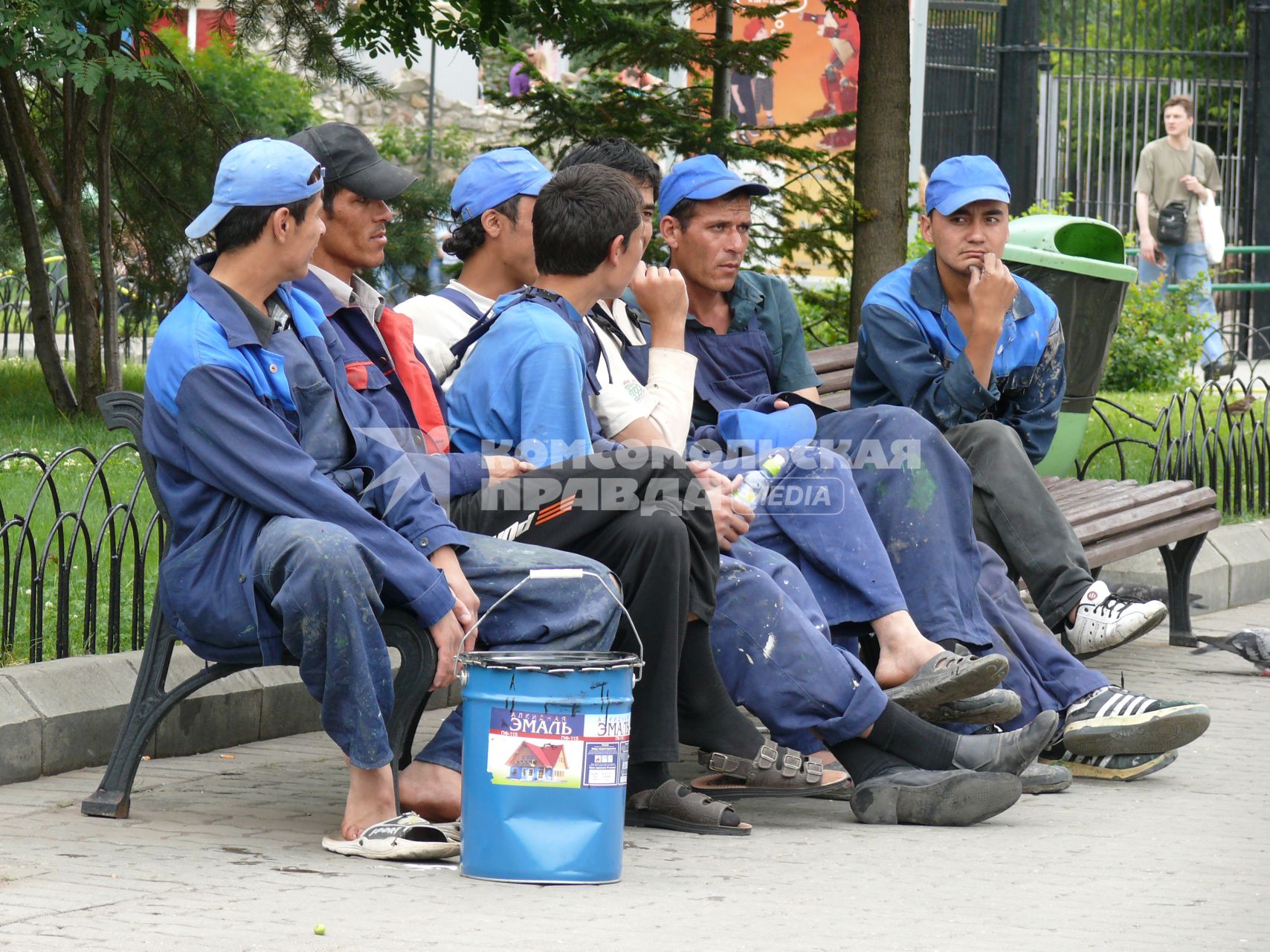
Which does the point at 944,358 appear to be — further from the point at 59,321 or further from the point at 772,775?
the point at 59,321

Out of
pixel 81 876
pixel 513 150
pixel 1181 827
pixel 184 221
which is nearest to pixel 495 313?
pixel 513 150

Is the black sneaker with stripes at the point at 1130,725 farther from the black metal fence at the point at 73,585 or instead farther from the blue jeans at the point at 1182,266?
the blue jeans at the point at 1182,266

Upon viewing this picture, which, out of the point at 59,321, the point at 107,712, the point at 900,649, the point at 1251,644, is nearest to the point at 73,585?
the point at 107,712

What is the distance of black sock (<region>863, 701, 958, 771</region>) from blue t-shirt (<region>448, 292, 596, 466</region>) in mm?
1014

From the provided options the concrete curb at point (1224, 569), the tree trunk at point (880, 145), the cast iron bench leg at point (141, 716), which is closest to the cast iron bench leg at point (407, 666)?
the cast iron bench leg at point (141, 716)

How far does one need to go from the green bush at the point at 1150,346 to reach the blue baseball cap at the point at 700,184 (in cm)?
760

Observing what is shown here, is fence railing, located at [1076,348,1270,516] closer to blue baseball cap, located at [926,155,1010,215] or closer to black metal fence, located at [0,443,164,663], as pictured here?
blue baseball cap, located at [926,155,1010,215]

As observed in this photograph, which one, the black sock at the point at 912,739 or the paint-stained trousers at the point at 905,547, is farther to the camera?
the paint-stained trousers at the point at 905,547

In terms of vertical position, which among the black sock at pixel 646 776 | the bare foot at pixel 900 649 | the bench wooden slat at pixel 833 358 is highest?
the bench wooden slat at pixel 833 358

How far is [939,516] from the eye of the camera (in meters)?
5.04

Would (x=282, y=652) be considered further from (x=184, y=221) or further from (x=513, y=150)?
(x=184, y=221)

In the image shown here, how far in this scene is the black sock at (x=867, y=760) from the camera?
4582mm

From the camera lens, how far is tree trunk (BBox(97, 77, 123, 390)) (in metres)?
9.73

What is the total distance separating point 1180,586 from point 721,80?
3860 millimetres
